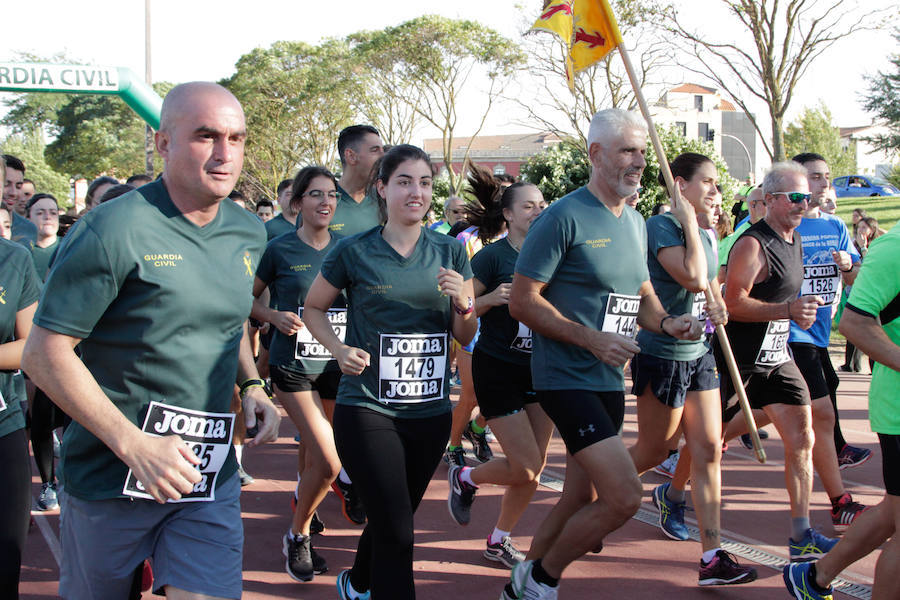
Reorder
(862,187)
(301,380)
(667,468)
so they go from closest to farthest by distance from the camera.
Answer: (301,380), (667,468), (862,187)

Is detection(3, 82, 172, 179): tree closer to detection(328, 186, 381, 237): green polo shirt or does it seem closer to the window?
detection(328, 186, 381, 237): green polo shirt

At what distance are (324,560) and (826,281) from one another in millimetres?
3781

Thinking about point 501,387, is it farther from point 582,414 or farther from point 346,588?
point 346,588

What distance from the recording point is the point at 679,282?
4.41 metres

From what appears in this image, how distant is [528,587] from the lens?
3.79 meters

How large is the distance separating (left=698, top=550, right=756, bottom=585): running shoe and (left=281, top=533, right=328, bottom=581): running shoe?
6.65 ft

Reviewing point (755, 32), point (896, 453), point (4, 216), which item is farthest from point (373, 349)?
point (755, 32)

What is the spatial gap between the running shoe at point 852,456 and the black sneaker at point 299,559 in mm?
4171

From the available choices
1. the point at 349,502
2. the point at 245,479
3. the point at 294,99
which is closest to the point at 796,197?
the point at 349,502

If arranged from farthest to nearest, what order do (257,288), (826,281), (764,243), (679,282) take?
(826,281) < (257,288) < (764,243) < (679,282)

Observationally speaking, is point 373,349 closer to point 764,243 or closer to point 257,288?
point 257,288

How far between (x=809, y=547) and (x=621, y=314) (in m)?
1.83

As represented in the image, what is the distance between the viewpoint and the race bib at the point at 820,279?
18.6 feet

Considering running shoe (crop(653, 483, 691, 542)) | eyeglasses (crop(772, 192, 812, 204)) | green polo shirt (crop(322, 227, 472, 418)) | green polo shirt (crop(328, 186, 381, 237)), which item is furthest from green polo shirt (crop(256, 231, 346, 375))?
eyeglasses (crop(772, 192, 812, 204))
